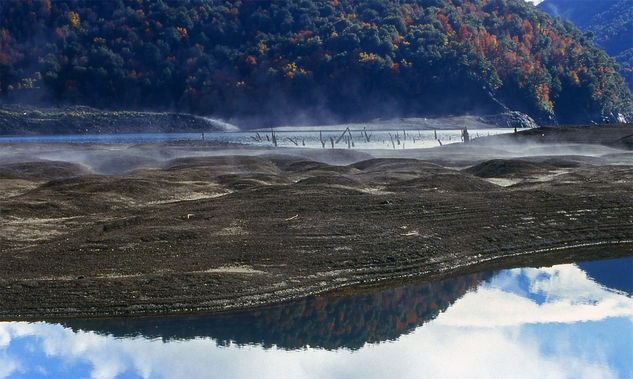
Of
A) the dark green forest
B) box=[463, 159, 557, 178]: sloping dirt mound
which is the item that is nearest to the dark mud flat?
box=[463, 159, 557, 178]: sloping dirt mound

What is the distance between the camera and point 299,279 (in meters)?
16.9

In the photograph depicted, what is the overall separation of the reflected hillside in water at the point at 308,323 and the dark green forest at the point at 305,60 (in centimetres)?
11131

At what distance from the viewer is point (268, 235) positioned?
20.0 metres

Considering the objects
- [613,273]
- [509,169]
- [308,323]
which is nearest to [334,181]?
[509,169]

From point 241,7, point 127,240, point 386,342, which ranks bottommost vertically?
point 386,342

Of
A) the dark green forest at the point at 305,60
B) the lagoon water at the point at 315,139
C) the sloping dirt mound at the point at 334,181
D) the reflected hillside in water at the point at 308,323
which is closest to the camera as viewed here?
the reflected hillside in water at the point at 308,323

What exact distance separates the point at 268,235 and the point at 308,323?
5302mm

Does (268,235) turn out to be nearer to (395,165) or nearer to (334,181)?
(334,181)

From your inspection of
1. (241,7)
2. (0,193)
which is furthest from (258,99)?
(0,193)

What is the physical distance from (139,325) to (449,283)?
26.8ft

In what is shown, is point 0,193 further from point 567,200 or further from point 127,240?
point 567,200

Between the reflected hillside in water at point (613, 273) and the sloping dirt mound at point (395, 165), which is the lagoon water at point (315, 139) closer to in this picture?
the sloping dirt mound at point (395, 165)

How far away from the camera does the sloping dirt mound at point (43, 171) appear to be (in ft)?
121

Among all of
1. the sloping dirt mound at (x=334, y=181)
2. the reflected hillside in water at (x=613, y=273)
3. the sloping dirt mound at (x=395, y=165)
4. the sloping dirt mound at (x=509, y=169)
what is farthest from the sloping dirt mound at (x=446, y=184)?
the reflected hillside in water at (x=613, y=273)
